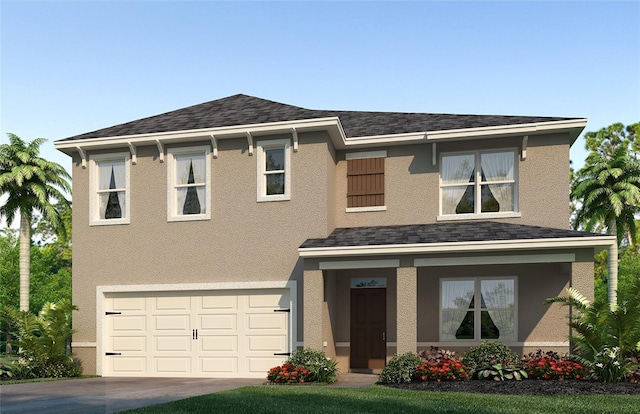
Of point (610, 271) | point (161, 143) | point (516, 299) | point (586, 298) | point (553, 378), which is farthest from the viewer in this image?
point (610, 271)

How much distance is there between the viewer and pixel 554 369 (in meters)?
14.6

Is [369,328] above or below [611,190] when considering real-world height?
below

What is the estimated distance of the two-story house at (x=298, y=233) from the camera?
1798 centimetres

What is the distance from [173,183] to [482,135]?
345 inches

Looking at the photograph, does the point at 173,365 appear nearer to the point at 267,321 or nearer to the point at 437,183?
the point at 267,321

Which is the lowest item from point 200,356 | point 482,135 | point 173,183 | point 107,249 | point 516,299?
point 200,356

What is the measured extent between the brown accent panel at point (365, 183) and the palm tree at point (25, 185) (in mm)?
16903

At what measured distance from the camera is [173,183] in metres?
19.6

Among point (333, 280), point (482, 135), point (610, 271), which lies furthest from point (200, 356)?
point (610, 271)

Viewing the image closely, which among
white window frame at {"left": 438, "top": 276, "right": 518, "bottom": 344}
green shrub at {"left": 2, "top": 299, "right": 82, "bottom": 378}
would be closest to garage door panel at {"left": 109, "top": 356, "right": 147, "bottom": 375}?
green shrub at {"left": 2, "top": 299, "right": 82, "bottom": 378}

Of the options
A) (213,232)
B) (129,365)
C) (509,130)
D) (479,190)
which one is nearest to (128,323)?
(129,365)

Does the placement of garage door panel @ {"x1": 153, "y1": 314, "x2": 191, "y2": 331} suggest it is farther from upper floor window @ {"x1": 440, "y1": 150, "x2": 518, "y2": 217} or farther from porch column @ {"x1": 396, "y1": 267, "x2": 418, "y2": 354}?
upper floor window @ {"x1": 440, "y1": 150, "x2": 518, "y2": 217}

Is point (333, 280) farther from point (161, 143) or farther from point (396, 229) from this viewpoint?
point (161, 143)

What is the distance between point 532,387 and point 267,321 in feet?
24.4
